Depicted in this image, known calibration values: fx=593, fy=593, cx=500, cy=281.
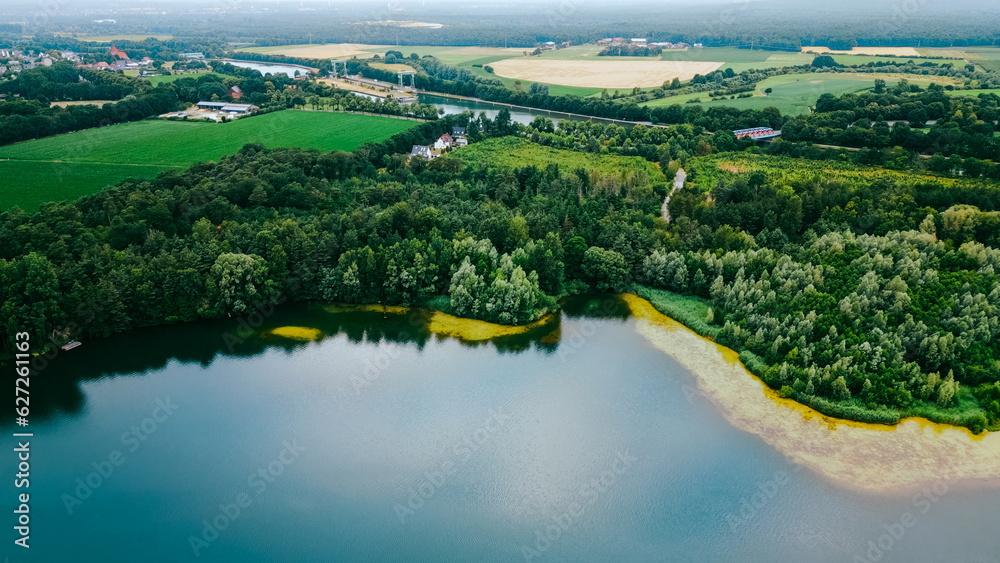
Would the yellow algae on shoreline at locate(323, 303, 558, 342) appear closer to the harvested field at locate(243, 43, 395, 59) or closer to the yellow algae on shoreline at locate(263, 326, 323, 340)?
the yellow algae on shoreline at locate(263, 326, 323, 340)

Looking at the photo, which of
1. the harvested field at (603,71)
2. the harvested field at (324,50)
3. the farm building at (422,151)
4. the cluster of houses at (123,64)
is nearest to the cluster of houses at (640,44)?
the harvested field at (603,71)

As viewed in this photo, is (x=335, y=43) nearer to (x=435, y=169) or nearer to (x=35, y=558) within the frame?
(x=435, y=169)

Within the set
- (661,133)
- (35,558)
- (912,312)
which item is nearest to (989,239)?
(912,312)

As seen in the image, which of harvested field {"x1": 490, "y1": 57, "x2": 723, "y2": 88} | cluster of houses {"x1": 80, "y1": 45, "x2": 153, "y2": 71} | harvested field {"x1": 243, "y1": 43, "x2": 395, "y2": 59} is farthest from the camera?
harvested field {"x1": 243, "y1": 43, "x2": 395, "y2": 59}

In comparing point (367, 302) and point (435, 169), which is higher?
point (435, 169)

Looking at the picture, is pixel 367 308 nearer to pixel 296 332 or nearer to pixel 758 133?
pixel 296 332

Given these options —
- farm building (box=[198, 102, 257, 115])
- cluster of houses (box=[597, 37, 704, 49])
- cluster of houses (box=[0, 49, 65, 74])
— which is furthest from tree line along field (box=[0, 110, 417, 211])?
cluster of houses (box=[597, 37, 704, 49])
